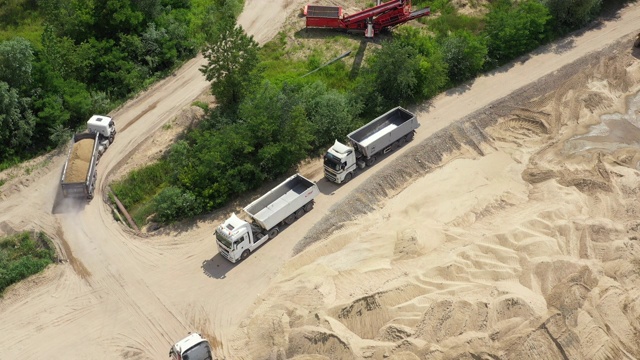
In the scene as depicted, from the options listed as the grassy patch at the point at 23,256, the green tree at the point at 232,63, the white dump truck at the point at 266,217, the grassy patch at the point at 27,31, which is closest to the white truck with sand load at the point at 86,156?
the grassy patch at the point at 23,256

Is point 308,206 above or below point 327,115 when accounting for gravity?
below

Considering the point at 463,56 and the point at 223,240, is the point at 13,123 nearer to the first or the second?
the point at 223,240

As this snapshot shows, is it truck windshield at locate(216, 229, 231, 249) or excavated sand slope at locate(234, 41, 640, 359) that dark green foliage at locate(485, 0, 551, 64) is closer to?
excavated sand slope at locate(234, 41, 640, 359)

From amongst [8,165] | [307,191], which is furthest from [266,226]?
[8,165]

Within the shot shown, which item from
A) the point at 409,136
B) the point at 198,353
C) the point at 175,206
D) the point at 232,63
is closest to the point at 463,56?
the point at 409,136

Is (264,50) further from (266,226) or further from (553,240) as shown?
(553,240)

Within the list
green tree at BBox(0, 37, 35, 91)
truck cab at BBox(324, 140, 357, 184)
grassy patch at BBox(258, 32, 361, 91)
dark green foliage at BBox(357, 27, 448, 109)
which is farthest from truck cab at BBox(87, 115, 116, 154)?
dark green foliage at BBox(357, 27, 448, 109)
